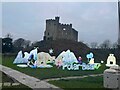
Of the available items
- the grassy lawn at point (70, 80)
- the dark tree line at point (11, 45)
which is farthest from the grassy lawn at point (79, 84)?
the dark tree line at point (11, 45)

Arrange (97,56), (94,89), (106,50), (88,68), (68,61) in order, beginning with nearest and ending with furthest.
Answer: (94,89) < (88,68) < (68,61) < (97,56) < (106,50)

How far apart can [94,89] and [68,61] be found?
1113cm

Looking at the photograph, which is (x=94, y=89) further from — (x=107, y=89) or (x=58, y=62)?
(x=58, y=62)

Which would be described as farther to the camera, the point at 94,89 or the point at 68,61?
the point at 68,61

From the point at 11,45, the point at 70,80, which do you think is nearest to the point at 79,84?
the point at 70,80

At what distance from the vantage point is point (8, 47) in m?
42.6

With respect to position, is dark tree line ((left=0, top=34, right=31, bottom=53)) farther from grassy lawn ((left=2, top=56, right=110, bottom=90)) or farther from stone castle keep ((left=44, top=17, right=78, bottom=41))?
grassy lawn ((left=2, top=56, right=110, bottom=90))

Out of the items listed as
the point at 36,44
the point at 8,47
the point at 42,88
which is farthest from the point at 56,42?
Result: the point at 42,88

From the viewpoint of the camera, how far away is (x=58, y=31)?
46531 mm

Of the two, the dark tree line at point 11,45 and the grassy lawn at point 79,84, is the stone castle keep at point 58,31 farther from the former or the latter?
the grassy lawn at point 79,84

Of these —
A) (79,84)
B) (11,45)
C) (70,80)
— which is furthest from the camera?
(11,45)

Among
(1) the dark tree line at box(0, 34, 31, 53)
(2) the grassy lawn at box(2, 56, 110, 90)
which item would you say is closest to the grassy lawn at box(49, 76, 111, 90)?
(2) the grassy lawn at box(2, 56, 110, 90)

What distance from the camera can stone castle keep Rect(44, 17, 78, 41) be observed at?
147 feet

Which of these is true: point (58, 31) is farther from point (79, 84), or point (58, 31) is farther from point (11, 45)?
point (79, 84)
